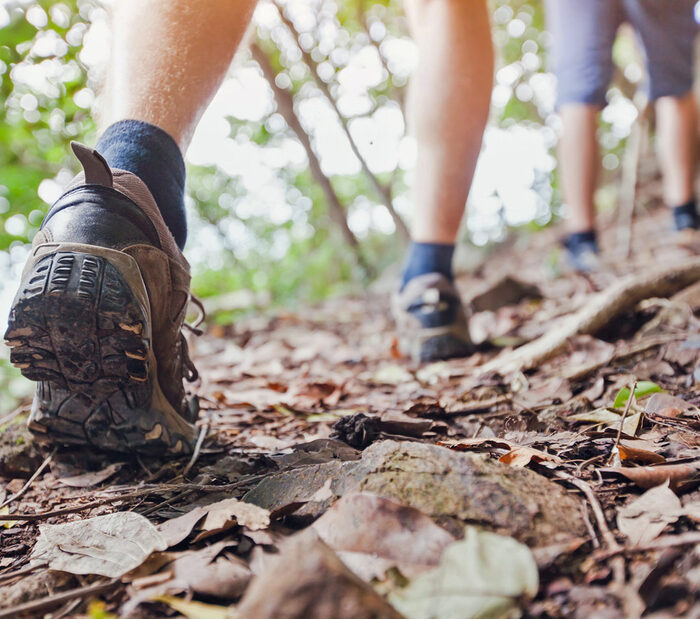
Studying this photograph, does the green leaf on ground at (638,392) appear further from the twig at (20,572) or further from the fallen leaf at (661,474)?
the twig at (20,572)

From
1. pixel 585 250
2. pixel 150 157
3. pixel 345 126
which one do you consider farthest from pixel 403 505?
pixel 345 126

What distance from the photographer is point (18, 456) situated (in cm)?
120

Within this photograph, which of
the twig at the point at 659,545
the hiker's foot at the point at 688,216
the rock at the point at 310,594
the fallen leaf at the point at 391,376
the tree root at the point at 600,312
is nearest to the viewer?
the rock at the point at 310,594

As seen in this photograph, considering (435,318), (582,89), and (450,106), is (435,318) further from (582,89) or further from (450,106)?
(582,89)

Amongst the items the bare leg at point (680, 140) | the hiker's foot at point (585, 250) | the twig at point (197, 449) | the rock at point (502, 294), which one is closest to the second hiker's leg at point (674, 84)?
the bare leg at point (680, 140)

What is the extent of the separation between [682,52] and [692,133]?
19.5 inches

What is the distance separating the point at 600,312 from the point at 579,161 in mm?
1540

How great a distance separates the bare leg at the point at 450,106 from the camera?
1952 mm

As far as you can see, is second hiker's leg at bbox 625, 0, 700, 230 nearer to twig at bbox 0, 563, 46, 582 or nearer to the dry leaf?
the dry leaf

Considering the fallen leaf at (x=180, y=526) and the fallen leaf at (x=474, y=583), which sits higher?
the fallen leaf at (x=474, y=583)

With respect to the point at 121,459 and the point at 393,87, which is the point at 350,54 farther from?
the point at 121,459

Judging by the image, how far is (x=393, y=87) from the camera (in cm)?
607

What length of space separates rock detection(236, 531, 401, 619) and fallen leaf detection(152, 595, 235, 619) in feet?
0.33

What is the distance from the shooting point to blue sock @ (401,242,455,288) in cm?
198
